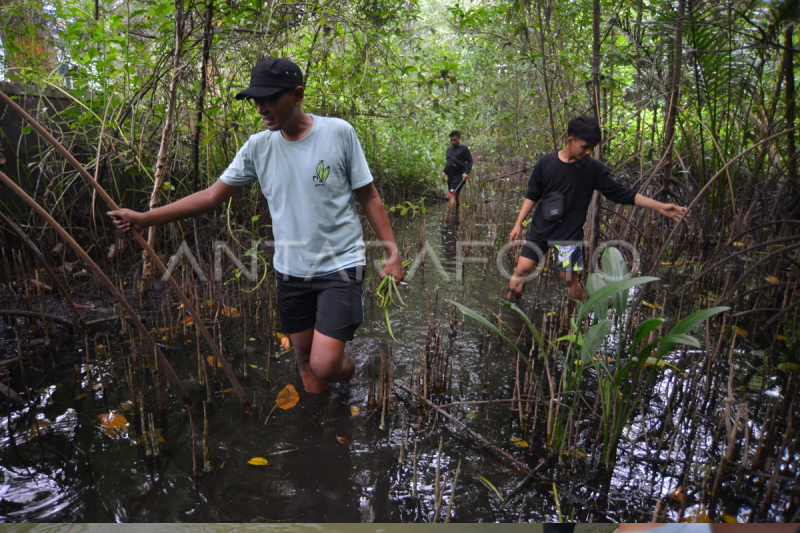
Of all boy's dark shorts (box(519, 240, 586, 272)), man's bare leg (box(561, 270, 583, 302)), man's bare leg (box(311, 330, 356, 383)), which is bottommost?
man's bare leg (box(311, 330, 356, 383))

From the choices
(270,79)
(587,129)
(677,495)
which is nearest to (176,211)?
(270,79)

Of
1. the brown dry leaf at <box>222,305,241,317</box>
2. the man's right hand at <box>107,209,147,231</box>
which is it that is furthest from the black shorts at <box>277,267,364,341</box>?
the brown dry leaf at <box>222,305,241,317</box>

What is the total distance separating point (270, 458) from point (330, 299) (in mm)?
757

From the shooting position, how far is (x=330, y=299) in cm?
251

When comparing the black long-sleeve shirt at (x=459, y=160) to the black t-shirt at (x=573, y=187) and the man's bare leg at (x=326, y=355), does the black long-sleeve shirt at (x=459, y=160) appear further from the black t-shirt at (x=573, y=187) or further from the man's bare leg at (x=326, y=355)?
the man's bare leg at (x=326, y=355)

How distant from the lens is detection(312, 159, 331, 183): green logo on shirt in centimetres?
237

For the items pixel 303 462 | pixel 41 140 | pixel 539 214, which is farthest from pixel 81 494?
pixel 41 140

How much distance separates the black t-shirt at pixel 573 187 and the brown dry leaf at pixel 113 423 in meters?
2.88

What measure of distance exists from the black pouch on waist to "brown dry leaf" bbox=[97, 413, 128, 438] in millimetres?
2886

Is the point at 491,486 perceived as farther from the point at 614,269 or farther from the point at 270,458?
the point at 614,269

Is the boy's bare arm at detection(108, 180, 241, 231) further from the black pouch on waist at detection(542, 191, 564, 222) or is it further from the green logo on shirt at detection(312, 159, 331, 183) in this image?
the black pouch on waist at detection(542, 191, 564, 222)

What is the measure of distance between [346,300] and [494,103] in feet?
21.5

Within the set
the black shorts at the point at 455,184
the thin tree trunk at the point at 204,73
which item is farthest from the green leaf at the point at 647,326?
the black shorts at the point at 455,184

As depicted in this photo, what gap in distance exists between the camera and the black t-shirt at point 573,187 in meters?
3.67
